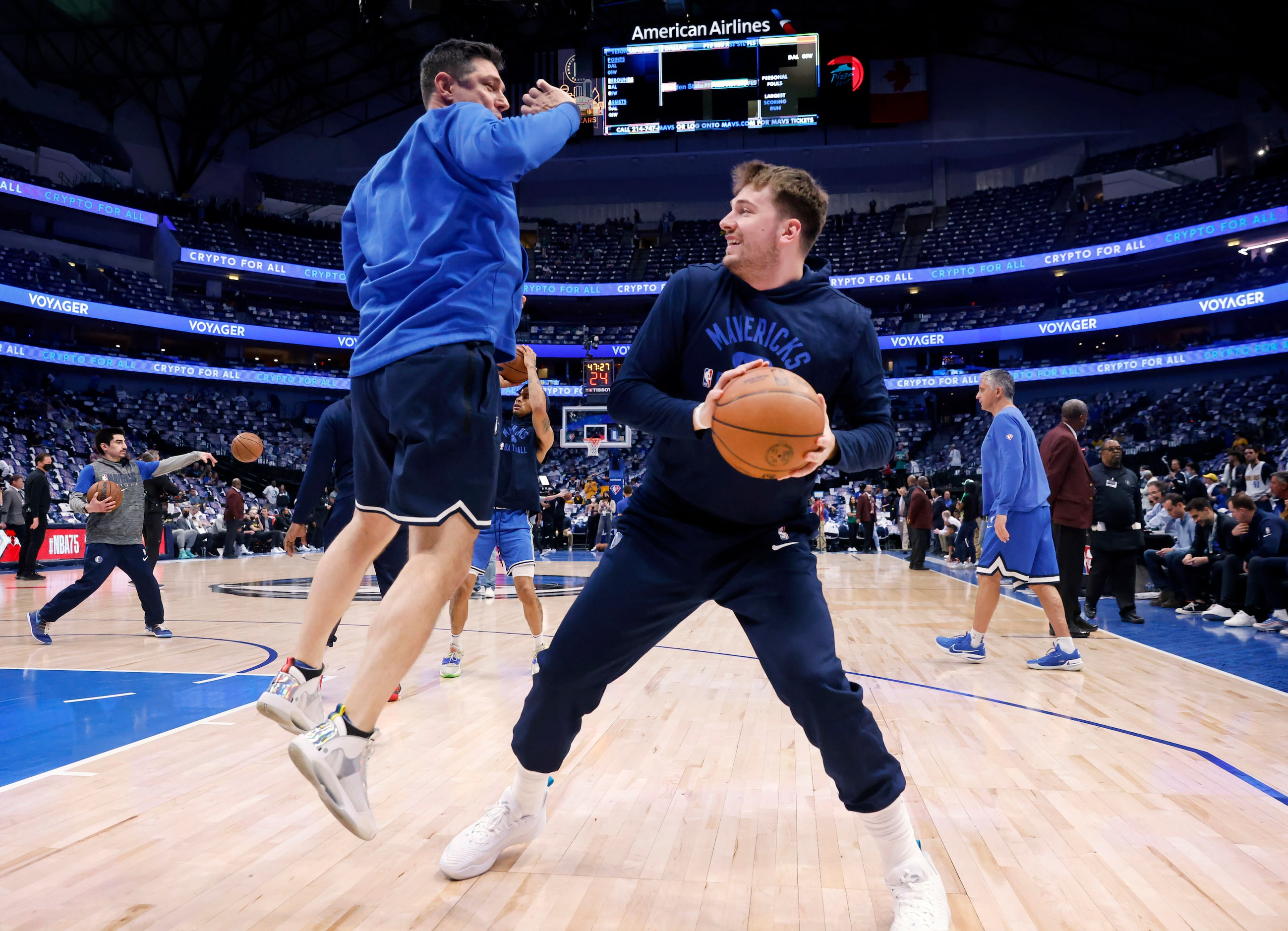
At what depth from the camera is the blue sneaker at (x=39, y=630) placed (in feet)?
22.0

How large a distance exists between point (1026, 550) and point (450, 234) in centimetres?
495

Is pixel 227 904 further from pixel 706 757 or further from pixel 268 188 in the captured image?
pixel 268 188

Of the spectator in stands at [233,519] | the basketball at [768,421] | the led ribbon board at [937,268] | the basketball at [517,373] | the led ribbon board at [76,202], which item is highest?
the led ribbon board at [76,202]

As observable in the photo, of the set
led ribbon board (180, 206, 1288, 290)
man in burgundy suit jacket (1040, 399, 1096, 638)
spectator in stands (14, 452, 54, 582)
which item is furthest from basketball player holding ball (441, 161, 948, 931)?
led ribbon board (180, 206, 1288, 290)

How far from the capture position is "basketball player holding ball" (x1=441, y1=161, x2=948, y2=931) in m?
2.02

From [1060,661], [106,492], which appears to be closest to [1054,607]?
[1060,661]

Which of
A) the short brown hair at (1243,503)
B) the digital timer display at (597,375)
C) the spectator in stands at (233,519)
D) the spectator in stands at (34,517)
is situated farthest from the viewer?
the digital timer display at (597,375)

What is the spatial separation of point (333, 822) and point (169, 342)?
132 feet

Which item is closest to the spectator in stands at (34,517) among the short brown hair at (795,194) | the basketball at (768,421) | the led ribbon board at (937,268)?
the short brown hair at (795,194)

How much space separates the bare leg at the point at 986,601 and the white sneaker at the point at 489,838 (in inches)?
175

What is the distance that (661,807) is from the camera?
2855 mm

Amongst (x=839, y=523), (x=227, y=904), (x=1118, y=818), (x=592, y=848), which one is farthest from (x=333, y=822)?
(x=839, y=523)

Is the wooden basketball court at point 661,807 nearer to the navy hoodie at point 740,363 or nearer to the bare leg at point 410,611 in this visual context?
the bare leg at point 410,611

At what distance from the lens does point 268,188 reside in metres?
39.8
